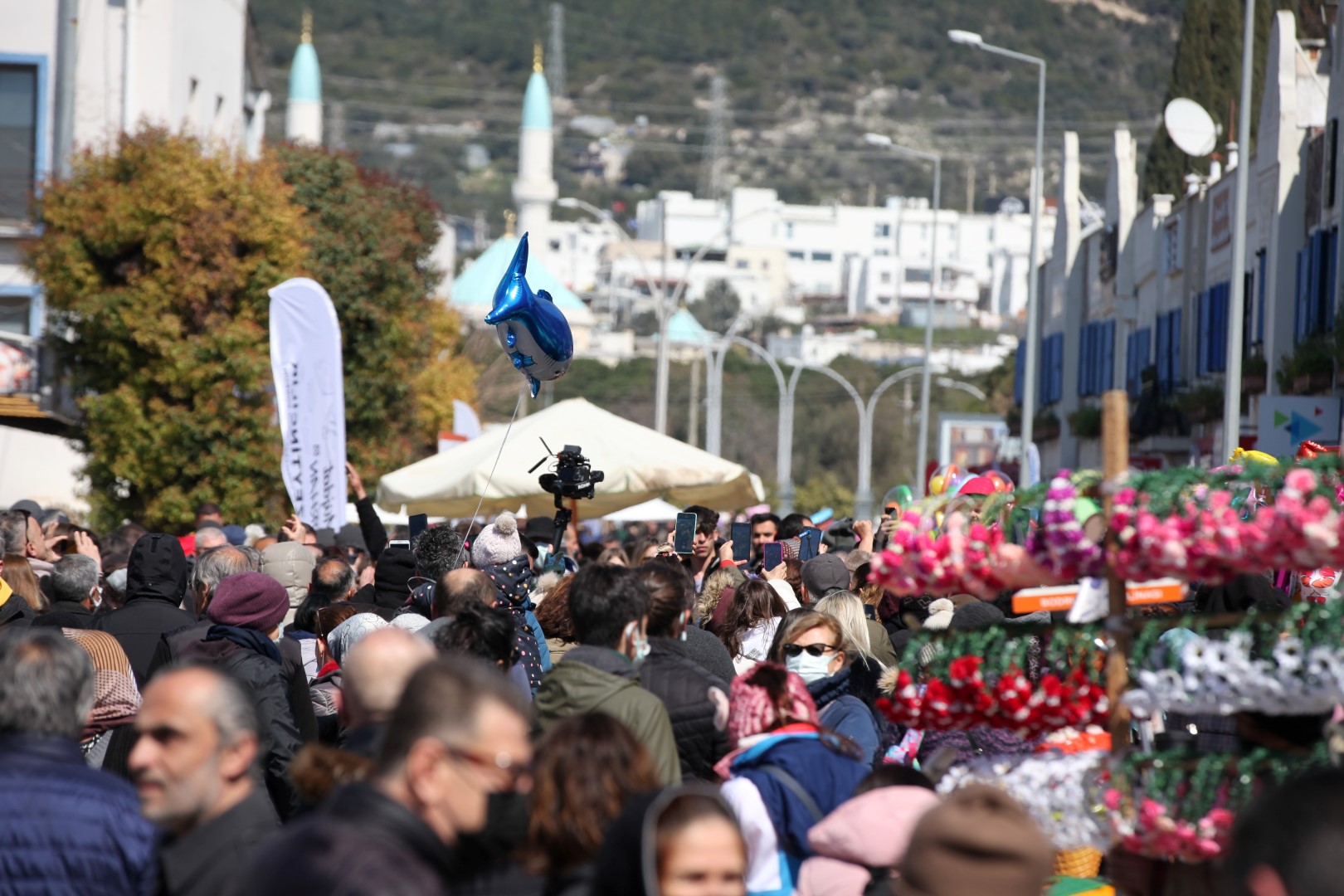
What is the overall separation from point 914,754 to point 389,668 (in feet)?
9.23

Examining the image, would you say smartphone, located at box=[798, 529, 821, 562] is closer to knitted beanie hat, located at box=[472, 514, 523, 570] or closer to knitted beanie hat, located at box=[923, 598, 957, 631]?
knitted beanie hat, located at box=[923, 598, 957, 631]

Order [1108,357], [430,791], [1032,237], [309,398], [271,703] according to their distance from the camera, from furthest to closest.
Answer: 1. [1108,357]
2. [1032,237]
3. [309,398]
4. [271,703]
5. [430,791]

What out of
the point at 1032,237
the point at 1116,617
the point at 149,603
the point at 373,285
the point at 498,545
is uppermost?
the point at 1032,237

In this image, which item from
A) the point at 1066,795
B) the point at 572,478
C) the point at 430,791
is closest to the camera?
the point at 430,791

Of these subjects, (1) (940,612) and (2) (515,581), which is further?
(1) (940,612)

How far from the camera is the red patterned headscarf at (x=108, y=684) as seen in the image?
704cm

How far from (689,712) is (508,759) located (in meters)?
2.40

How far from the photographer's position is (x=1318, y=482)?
423 cm

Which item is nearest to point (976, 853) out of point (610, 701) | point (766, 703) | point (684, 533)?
point (766, 703)

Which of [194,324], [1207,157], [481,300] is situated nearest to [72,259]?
[194,324]

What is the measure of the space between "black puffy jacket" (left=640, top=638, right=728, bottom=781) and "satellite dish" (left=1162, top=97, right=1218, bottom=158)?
26272mm

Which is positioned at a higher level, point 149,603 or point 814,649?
point 814,649

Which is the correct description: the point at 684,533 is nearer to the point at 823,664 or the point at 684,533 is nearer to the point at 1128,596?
the point at 823,664

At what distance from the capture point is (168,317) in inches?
874
